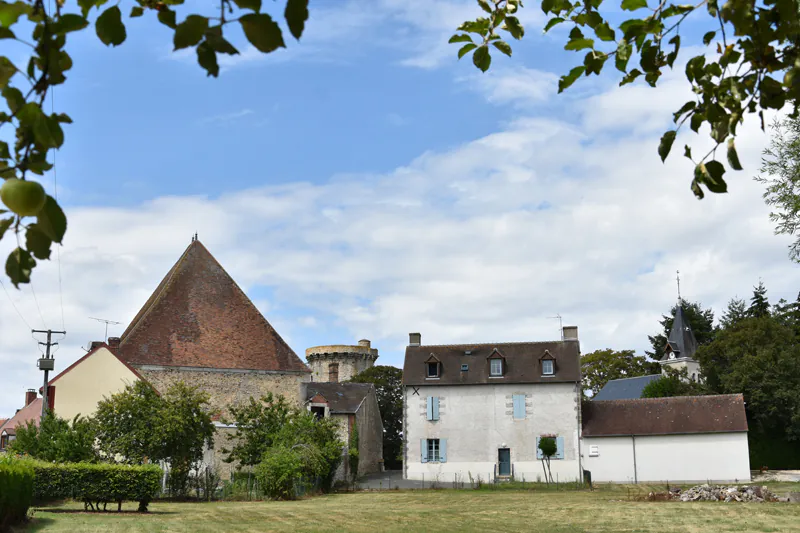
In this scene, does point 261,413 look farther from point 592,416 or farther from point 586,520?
point 592,416

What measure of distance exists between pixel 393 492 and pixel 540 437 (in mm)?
9344

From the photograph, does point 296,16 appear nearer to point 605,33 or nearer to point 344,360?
point 605,33

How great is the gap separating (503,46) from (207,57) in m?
2.52

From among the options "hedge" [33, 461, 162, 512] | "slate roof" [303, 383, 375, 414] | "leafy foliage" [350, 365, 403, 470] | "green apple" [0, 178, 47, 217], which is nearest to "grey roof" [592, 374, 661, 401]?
"leafy foliage" [350, 365, 403, 470]

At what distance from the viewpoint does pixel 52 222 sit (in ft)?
5.38

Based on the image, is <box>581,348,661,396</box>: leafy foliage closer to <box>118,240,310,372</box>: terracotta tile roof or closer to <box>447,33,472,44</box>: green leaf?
<box>118,240,310,372</box>: terracotta tile roof

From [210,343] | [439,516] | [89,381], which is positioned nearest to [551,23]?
[439,516]

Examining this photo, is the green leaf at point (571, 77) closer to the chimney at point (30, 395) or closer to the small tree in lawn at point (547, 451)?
the small tree in lawn at point (547, 451)

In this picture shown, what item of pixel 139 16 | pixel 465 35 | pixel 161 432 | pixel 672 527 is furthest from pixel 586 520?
pixel 139 16

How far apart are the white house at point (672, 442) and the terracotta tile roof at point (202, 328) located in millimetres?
14732

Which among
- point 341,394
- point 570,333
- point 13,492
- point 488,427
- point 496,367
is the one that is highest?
point 570,333

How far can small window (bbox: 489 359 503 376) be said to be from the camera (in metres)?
39.0

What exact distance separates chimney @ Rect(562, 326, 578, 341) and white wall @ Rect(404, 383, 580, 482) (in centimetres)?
273

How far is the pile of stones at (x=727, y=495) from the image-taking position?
76.6 feet
